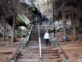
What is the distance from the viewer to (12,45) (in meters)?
20.0

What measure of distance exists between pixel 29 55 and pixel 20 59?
139cm

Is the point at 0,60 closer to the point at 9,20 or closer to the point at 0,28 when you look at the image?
the point at 9,20

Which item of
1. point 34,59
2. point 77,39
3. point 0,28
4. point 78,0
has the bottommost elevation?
point 34,59

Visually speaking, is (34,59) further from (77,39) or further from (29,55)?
(77,39)

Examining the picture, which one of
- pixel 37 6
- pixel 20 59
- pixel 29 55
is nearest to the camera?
pixel 20 59

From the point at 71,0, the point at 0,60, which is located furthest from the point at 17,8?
the point at 0,60

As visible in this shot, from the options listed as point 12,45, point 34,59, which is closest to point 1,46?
point 12,45

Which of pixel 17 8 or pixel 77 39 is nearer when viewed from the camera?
pixel 17 8

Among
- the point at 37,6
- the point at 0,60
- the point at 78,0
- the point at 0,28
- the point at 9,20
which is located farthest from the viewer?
the point at 37,6

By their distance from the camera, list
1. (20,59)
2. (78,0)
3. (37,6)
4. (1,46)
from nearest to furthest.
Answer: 1. (20,59)
2. (1,46)
3. (78,0)
4. (37,6)

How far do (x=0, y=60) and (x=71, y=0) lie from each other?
1162cm

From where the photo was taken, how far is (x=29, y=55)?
1509 centimetres

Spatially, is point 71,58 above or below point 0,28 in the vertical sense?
below

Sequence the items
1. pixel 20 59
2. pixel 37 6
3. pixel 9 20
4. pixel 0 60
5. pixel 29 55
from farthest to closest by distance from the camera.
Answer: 1. pixel 37 6
2. pixel 9 20
3. pixel 29 55
4. pixel 20 59
5. pixel 0 60
